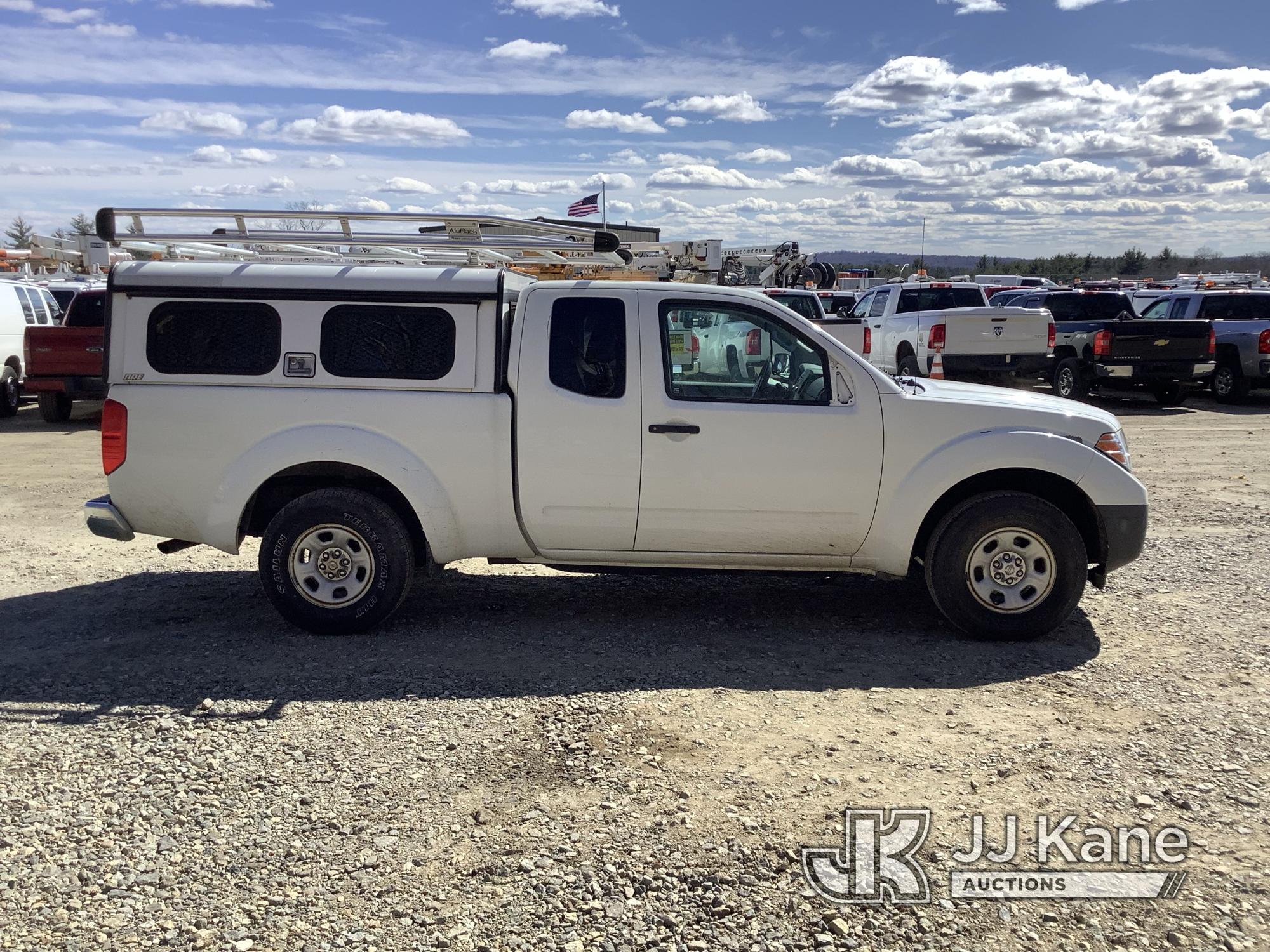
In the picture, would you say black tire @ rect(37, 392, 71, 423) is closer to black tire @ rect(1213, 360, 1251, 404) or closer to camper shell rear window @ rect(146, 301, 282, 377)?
camper shell rear window @ rect(146, 301, 282, 377)

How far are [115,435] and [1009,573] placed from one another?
5009 mm

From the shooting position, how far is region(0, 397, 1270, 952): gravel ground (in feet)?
10.6

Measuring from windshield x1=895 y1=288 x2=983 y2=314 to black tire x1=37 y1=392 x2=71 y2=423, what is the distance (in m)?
14.2

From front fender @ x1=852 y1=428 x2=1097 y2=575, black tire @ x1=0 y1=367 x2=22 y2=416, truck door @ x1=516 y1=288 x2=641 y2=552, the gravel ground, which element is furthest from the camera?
black tire @ x1=0 y1=367 x2=22 y2=416

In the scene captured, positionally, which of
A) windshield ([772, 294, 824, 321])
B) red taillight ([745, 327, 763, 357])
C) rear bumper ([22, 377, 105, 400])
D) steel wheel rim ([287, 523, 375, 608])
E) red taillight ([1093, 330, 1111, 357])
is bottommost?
steel wheel rim ([287, 523, 375, 608])

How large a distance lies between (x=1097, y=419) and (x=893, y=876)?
3.25 metres

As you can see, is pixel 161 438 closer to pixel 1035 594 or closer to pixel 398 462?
pixel 398 462

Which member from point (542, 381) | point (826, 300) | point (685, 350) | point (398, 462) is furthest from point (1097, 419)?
point (826, 300)

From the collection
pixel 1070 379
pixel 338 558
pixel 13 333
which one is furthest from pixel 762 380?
pixel 13 333

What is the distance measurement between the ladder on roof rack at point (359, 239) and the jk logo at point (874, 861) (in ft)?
A: 11.8

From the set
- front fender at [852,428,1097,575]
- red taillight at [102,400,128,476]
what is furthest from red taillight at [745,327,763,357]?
red taillight at [102,400,128,476]

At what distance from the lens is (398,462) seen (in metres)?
5.66

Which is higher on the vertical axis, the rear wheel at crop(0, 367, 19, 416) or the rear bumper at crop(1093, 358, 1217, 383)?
the rear bumper at crop(1093, 358, 1217, 383)

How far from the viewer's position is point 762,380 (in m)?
5.70
